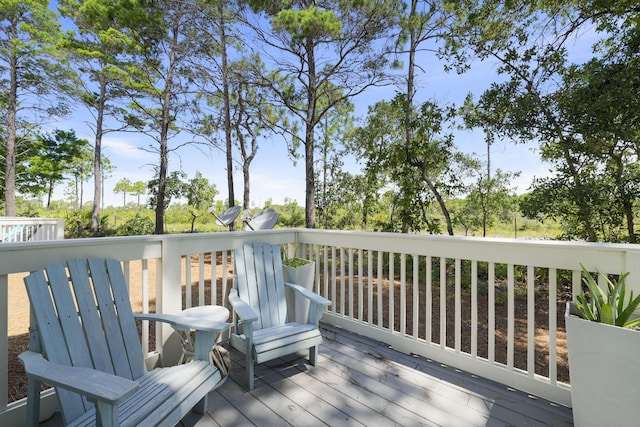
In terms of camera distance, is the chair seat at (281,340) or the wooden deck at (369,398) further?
the chair seat at (281,340)

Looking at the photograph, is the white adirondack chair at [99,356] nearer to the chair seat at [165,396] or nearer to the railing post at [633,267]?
the chair seat at [165,396]

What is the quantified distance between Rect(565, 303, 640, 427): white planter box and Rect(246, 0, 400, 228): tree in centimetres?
535

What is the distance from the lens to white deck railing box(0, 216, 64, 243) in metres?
6.30

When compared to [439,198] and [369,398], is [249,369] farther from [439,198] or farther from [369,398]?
[439,198]

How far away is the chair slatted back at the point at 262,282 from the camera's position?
2389mm

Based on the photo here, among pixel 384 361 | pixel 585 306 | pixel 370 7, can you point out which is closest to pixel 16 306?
pixel 384 361

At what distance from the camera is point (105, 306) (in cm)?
162

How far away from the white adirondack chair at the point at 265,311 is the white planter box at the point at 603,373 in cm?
145

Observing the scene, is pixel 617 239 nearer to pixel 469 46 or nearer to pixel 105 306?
pixel 469 46

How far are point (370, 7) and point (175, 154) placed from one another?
9544 millimetres

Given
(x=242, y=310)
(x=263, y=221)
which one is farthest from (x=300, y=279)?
(x=263, y=221)

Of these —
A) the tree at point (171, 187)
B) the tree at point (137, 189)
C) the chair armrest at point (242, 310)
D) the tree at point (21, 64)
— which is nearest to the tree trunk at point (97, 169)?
the tree at point (21, 64)

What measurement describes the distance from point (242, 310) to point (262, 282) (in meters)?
0.54

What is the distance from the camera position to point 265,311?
242cm
